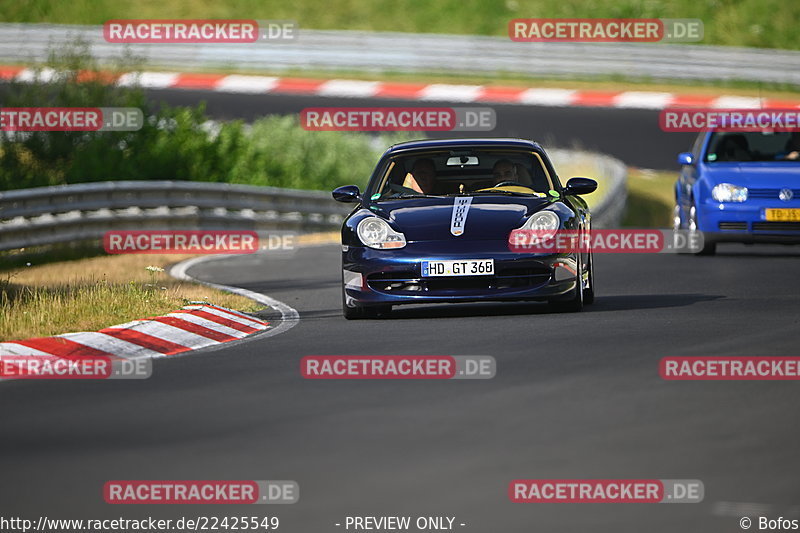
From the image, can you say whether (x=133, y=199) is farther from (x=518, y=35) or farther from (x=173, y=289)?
(x=518, y=35)

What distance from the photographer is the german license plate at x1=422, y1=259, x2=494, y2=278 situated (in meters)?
11.2

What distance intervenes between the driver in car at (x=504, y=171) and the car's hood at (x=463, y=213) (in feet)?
1.89

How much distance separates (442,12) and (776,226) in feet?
91.8

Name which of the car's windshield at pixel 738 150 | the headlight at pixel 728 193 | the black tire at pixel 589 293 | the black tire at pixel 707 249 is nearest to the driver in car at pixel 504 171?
the black tire at pixel 589 293

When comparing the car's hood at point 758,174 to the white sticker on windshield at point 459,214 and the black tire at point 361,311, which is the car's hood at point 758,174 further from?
the black tire at point 361,311

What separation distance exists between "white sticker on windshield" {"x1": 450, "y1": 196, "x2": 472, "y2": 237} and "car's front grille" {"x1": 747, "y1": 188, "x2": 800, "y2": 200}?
5.88 metres

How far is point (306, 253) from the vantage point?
20.7 meters

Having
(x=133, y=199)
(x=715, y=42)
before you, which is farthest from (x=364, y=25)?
(x=133, y=199)

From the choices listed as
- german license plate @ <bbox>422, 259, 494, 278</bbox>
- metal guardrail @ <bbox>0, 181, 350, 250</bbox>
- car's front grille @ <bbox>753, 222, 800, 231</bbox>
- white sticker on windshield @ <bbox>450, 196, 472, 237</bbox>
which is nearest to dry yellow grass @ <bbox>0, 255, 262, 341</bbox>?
german license plate @ <bbox>422, 259, 494, 278</bbox>

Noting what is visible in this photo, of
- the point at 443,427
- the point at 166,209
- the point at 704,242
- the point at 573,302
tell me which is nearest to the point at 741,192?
the point at 704,242

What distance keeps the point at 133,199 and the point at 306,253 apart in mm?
2744

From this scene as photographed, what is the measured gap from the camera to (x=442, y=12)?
1730 inches

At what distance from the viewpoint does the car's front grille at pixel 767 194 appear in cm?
1681

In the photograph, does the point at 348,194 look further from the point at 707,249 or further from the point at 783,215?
the point at 707,249
